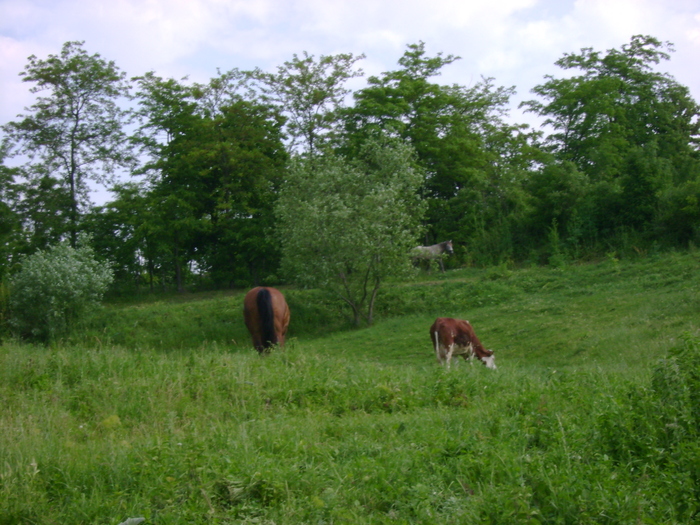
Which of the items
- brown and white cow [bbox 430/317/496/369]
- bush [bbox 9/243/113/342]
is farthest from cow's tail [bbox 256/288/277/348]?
bush [bbox 9/243/113/342]

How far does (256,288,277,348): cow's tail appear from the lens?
15266mm

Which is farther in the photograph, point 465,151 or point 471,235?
point 465,151

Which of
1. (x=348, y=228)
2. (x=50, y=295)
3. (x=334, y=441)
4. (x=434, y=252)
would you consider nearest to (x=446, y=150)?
(x=434, y=252)

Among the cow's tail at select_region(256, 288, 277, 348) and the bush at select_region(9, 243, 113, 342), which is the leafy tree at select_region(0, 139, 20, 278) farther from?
the cow's tail at select_region(256, 288, 277, 348)

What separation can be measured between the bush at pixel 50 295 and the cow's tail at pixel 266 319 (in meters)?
10.7

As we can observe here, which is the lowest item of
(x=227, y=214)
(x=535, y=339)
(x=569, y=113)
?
(x=535, y=339)

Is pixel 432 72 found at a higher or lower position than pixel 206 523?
higher

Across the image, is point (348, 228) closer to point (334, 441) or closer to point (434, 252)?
point (434, 252)

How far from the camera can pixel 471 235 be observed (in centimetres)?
3284

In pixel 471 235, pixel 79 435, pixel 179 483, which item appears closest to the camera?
pixel 179 483

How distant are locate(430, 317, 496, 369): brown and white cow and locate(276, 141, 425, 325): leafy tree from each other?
8.58m

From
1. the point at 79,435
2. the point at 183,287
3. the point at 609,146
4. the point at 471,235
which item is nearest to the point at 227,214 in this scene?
the point at 183,287

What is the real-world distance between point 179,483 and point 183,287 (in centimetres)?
3176

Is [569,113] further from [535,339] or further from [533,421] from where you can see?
[533,421]
